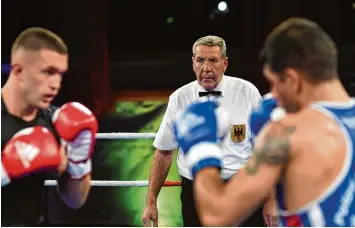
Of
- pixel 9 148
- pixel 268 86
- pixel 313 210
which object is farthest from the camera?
pixel 268 86

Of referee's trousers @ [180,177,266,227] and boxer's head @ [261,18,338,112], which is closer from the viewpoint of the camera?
boxer's head @ [261,18,338,112]

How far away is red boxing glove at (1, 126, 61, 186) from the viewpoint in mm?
1490

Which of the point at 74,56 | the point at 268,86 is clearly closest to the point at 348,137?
the point at 268,86

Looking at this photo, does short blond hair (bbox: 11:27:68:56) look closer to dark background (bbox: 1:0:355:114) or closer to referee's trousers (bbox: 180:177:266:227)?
referee's trousers (bbox: 180:177:266:227)

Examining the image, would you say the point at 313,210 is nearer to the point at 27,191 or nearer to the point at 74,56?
the point at 27,191

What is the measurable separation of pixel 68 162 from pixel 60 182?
4.9 inches

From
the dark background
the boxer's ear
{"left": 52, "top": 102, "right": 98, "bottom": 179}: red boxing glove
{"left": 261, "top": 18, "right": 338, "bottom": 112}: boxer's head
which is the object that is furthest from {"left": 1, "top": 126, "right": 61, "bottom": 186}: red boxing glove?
the dark background

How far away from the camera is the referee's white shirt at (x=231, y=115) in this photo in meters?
2.18

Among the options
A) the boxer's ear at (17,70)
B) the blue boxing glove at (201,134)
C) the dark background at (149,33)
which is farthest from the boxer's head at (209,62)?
the dark background at (149,33)

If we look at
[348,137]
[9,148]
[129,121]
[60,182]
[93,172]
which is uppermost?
[348,137]

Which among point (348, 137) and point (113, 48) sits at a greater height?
point (348, 137)

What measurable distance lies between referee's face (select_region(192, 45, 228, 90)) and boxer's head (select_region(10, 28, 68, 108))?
2.27ft

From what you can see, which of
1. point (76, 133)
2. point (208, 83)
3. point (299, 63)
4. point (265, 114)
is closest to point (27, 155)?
point (76, 133)

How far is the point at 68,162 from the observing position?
1593 mm
